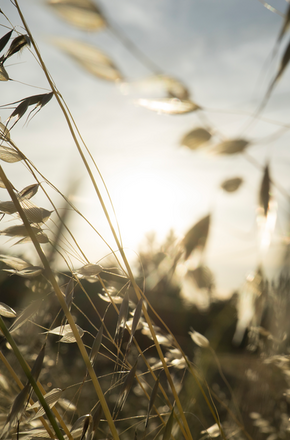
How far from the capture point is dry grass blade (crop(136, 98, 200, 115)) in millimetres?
254

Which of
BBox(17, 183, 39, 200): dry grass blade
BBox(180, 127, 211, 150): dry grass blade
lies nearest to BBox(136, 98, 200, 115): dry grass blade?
BBox(180, 127, 211, 150): dry grass blade

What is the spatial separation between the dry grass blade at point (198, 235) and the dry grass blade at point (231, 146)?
64 millimetres

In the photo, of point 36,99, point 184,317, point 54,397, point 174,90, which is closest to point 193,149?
point 174,90

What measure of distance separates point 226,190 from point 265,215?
0.26 ft

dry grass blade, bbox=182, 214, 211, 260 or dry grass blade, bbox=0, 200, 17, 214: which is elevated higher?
dry grass blade, bbox=182, 214, 211, 260

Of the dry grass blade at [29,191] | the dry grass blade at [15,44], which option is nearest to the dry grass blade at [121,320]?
the dry grass blade at [29,191]

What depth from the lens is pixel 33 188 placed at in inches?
11.4

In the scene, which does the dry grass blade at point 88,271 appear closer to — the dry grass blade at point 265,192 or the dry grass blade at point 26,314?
the dry grass blade at point 26,314

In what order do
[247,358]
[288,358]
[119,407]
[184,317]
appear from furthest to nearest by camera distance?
[184,317] < [247,358] < [288,358] < [119,407]

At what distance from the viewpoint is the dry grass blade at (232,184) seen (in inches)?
12.6

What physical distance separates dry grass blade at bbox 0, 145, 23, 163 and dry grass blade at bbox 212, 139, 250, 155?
193 millimetres

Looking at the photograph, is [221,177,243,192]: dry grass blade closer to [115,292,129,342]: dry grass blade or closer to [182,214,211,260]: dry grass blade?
[182,214,211,260]: dry grass blade

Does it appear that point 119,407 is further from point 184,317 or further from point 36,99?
point 184,317

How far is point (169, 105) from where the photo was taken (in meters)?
0.26
